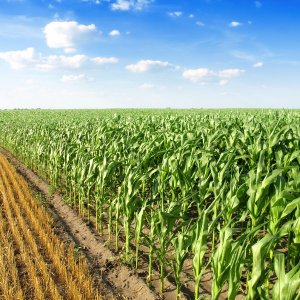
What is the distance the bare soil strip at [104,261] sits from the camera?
4.92 m

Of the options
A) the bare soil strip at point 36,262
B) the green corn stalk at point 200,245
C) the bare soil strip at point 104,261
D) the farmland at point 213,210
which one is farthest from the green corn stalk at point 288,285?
the bare soil strip at point 36,262

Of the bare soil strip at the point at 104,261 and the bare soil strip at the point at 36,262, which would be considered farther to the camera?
the bare soil strip at the point at 104,261

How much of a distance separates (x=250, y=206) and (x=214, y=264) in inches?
43.4

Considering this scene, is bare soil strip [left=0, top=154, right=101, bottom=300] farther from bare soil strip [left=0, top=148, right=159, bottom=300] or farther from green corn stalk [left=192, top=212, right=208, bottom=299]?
green corn stalk [left=192, top=212, right=208, bottom=299]

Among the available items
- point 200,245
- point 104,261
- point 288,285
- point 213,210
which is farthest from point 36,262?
point 288,285

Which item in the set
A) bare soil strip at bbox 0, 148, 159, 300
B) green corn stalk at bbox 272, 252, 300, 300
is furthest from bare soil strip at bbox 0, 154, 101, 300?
green corn stalk at bbox 272, 252, 300, 300

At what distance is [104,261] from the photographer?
5.88 metres

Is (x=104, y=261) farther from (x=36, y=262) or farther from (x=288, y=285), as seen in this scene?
(x=288, y=285)

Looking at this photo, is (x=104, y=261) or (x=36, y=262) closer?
(x=36, y=262)

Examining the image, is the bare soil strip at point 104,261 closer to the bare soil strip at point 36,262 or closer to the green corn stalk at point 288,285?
the bare soil strip at point 36,262

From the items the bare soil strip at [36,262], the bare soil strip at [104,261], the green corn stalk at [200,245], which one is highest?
the green corn stalk at [200,245]

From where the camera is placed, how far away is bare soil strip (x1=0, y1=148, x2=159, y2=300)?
4.92m

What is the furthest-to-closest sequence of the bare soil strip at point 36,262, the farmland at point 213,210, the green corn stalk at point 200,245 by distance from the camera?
the bare soil strip at point 36,262 → the green corn stalk at point 200,245 → the farmland at point 213,210

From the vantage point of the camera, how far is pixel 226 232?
3.38m
